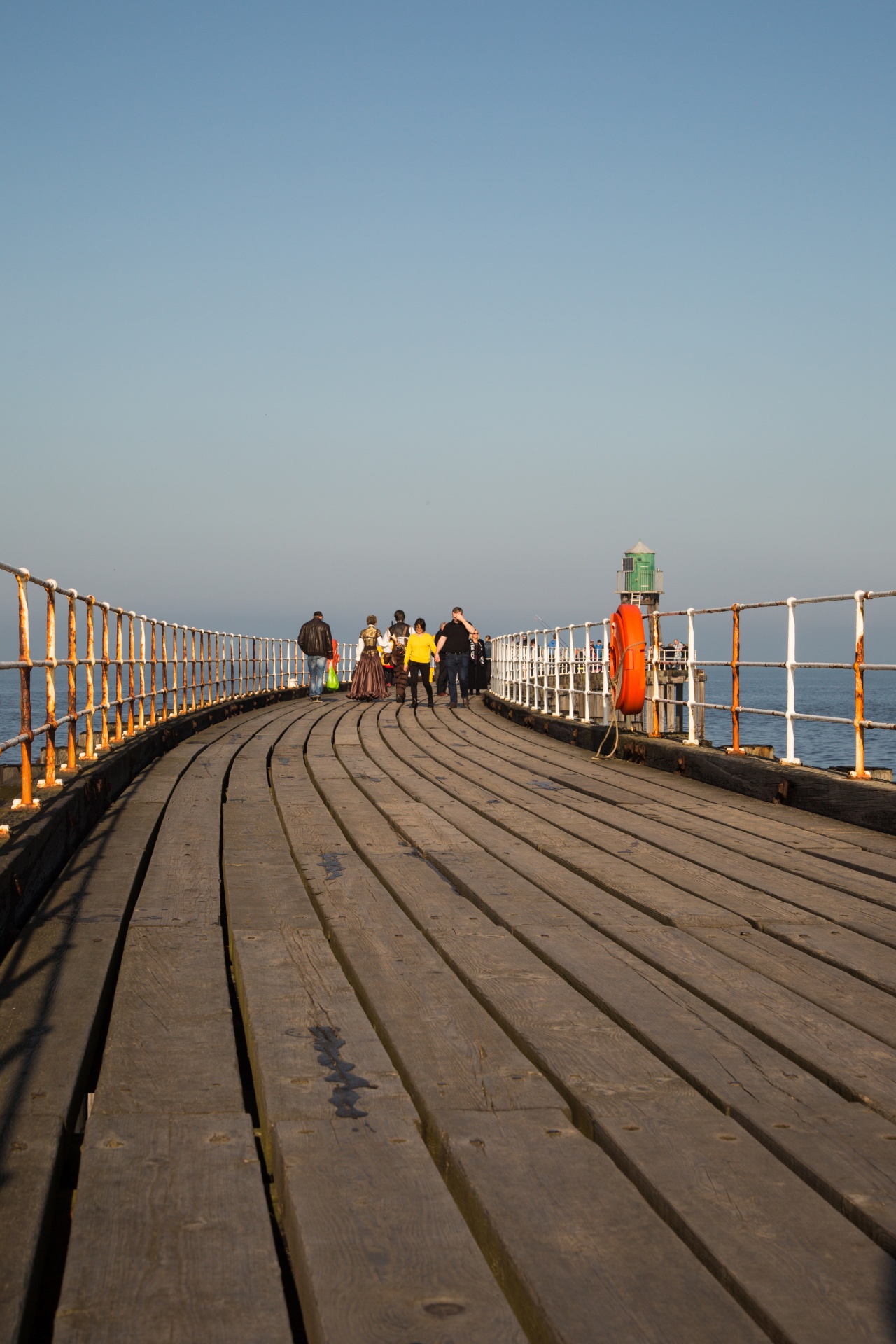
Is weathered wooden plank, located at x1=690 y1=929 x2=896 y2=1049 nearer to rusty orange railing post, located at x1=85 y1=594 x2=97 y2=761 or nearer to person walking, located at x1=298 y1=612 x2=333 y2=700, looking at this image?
rusty orange railing post, located at x1=85 y1=594 x2=97 y2=761

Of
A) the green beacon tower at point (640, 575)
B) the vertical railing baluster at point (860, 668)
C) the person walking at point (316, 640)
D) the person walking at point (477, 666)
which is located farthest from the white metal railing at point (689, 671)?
the green beacon tower at point (640, 575)

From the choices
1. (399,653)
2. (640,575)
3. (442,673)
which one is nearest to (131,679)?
(442,673)

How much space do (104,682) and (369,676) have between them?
14012 millimetres

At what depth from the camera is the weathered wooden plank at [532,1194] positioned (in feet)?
6.11

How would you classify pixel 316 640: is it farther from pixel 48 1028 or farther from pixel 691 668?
pixel 48 1028

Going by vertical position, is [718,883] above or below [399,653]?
below

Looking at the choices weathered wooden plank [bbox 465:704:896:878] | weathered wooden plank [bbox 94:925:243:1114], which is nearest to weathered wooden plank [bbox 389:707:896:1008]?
weathered wooden plank [bbox 465:704:896:878]

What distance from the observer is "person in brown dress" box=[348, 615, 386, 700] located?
22.9 metres

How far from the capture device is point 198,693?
54.1 feet

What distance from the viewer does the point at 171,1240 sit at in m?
2.08

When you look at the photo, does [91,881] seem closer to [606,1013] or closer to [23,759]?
[23,759]

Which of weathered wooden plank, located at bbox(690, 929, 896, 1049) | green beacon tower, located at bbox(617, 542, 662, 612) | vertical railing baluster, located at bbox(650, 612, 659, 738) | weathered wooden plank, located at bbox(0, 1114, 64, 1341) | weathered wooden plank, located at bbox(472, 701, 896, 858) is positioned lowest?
weathered wooden plank, located at bbox(690, 929, 896, 1049)

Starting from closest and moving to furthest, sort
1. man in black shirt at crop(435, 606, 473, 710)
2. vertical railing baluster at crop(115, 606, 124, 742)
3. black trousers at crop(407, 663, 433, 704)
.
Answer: vertical railing baluster at crop(115, 606, 124, 742) → black trousers at crop(407, 663, 433, 704) → man in black shirt at crop(435, 606, 473, 710)

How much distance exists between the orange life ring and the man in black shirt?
853 centimetres
